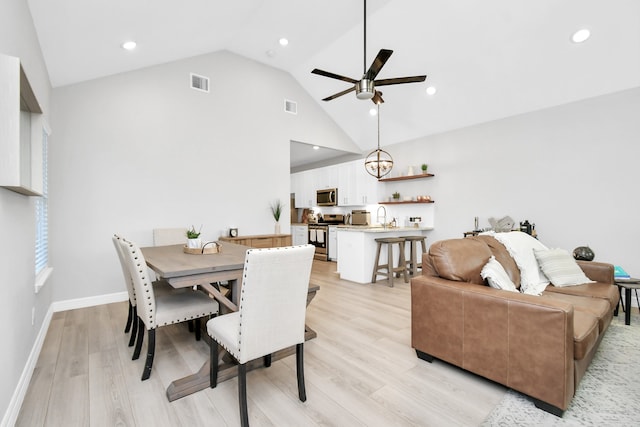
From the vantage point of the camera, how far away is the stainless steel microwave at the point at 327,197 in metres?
7.46

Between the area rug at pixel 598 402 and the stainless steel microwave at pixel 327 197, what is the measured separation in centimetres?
558

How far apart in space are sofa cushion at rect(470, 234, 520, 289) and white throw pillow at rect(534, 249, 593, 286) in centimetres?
34

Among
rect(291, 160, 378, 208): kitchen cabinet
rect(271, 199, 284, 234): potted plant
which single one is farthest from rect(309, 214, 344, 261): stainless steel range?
rect(271, 199, 284, 234): potted plant

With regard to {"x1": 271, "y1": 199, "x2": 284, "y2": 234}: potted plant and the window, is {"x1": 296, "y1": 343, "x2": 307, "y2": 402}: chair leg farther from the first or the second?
{"x1": 271, "y1": 199, "x2": 284, "y2": 234}: potted plant

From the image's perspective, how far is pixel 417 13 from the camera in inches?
156

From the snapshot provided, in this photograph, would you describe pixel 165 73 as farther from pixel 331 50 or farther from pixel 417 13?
pixel 417 13

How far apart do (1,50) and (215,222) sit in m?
3.40

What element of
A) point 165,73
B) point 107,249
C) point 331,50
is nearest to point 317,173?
point 331,50

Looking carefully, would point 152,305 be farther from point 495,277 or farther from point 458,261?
point 495,277

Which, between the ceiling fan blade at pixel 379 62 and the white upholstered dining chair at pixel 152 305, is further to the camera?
the ceiling fan blade at pixel 379 62

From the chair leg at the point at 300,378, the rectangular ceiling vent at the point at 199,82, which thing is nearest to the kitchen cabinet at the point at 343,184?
the rectangular ceiling vent at the point at 199,82

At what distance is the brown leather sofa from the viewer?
5.52 feet

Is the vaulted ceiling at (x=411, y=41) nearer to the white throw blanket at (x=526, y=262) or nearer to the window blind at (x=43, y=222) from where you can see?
the window blind at (x=43, y=222)

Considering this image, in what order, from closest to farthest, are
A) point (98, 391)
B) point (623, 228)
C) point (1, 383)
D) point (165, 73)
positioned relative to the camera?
1. point (1, 383)
2. point (98, 391)
3. point (623, 228)
4. point (165, 73)
